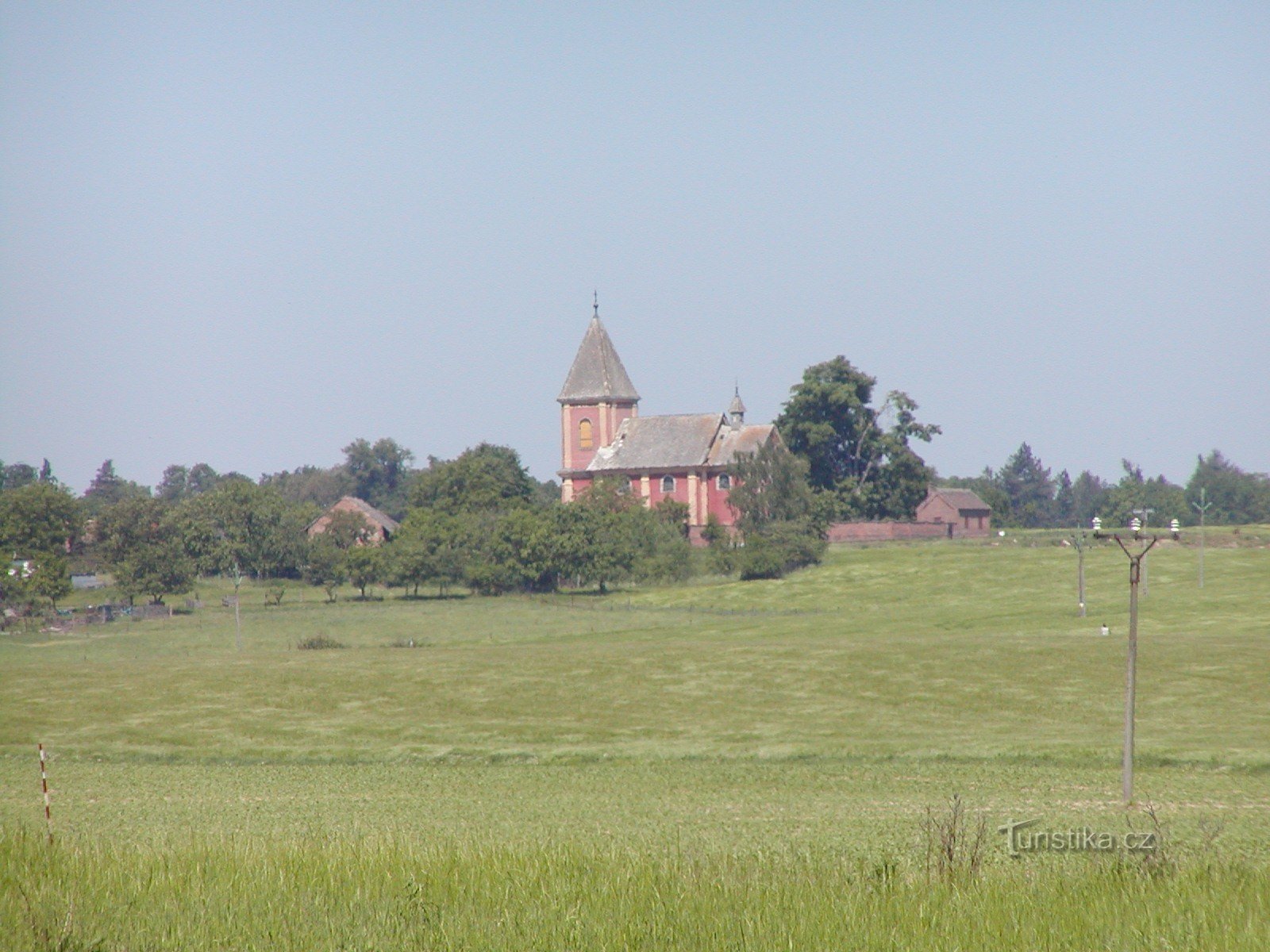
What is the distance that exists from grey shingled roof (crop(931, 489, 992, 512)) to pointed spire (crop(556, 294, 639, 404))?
33162 mm

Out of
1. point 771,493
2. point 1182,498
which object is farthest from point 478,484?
point 1182,498

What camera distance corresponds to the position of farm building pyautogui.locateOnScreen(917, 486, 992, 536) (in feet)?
429

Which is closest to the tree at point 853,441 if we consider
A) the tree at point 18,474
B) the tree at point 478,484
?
the tree at point 478,484

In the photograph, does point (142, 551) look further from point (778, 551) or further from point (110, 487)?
point (110, 487)

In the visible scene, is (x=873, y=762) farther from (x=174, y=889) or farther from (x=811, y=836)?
(x=174, y=889)

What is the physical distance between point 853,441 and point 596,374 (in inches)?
845

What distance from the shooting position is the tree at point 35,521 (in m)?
85.0

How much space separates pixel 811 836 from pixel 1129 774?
7.77 metres

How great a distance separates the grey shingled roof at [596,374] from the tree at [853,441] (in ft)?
44.0

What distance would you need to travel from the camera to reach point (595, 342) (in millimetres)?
118250

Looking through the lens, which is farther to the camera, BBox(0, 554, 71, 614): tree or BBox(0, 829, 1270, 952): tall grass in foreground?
BBox(0, 554, 71, 614): tree

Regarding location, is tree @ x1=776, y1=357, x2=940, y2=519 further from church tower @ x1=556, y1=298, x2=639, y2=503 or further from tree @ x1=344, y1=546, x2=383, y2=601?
tree @ x1=344, y1=546, x2=383, y2=601

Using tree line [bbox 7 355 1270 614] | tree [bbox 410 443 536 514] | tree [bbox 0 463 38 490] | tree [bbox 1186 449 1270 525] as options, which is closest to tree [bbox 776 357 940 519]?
tree line [bbox 7 355 1270 614]

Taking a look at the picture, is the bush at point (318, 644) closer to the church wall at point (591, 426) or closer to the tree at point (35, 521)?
the tree at point (35, 521)
